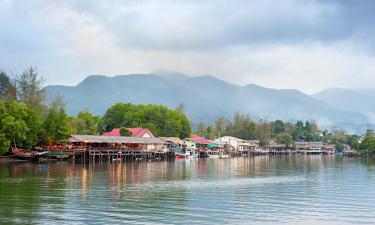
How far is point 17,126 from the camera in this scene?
73.3m

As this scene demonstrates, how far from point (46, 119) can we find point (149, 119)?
41834 millimetres

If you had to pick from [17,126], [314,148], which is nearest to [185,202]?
[17,126]

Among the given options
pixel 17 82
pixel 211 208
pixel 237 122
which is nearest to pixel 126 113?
pixel 17 82

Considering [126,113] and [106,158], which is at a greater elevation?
[126,113]

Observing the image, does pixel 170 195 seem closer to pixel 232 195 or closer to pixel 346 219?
pixel 232 195

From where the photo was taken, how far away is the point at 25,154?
74250 mm

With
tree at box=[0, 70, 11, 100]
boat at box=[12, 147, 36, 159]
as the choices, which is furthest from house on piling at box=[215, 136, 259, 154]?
boat at box=[12, 147, 36, 159]

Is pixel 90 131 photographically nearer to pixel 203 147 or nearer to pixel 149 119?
pixel 149 119

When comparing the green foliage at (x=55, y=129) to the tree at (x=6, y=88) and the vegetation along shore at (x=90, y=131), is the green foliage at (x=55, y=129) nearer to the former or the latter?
the vegetation along shore at (x=90, y=131)

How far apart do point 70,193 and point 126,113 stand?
91.4 meters

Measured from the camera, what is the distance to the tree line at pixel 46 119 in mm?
74625

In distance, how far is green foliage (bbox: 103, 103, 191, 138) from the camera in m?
120

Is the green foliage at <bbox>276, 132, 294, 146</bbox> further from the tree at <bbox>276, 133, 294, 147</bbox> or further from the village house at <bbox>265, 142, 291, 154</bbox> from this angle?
the village house at <bbox>265, 142, 291, 154</bbox>

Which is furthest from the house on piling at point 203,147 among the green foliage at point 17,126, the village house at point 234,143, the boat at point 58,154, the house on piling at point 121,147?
the green foliage at point 17,126
